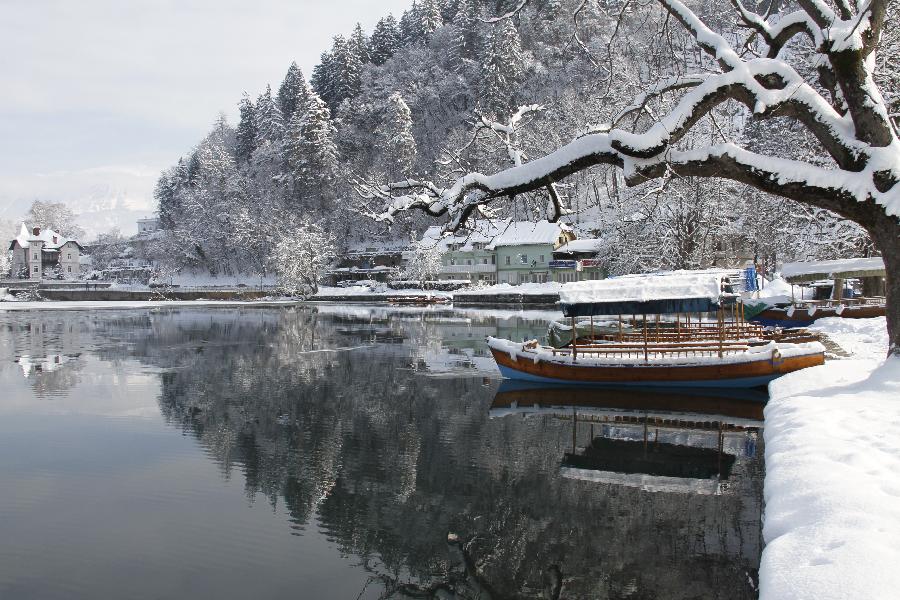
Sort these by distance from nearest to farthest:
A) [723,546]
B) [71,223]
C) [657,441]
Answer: [723,546]
[657,441]
[71,223]

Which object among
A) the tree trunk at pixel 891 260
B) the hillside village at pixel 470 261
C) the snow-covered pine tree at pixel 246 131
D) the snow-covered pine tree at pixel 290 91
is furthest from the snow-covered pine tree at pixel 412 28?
the tree trunk at pixel 891 260

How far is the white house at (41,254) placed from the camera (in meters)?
129

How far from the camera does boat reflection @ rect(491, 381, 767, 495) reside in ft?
39.3

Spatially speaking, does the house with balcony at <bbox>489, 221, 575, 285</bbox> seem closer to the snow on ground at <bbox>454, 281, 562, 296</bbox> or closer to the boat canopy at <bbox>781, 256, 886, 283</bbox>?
the snow on ground at <bbox>454, 281, 562, 296</bbox>

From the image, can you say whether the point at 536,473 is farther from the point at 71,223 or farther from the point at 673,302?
the point at 71,223

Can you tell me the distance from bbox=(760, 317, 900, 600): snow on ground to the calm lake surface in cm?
138

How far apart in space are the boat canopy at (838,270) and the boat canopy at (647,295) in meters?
11.4

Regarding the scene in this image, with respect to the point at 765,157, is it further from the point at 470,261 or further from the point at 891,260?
the point at 470,261

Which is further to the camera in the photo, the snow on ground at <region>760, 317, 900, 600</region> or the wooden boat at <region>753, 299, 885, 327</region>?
the wooden boat at <region>753, 299, 885, 327</region>

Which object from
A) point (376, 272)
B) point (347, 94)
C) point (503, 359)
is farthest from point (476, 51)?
point (503, 359)

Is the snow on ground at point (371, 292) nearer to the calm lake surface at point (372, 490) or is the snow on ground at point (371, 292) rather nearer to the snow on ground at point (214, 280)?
the snow on ground at point (214, 280)

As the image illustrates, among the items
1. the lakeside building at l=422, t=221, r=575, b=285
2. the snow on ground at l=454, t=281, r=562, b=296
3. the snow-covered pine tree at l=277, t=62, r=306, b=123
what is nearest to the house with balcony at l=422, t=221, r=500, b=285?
the lakeside building at l=422, t=221, r=575, b=285

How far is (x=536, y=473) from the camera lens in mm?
12219

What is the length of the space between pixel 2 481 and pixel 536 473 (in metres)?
11.2
